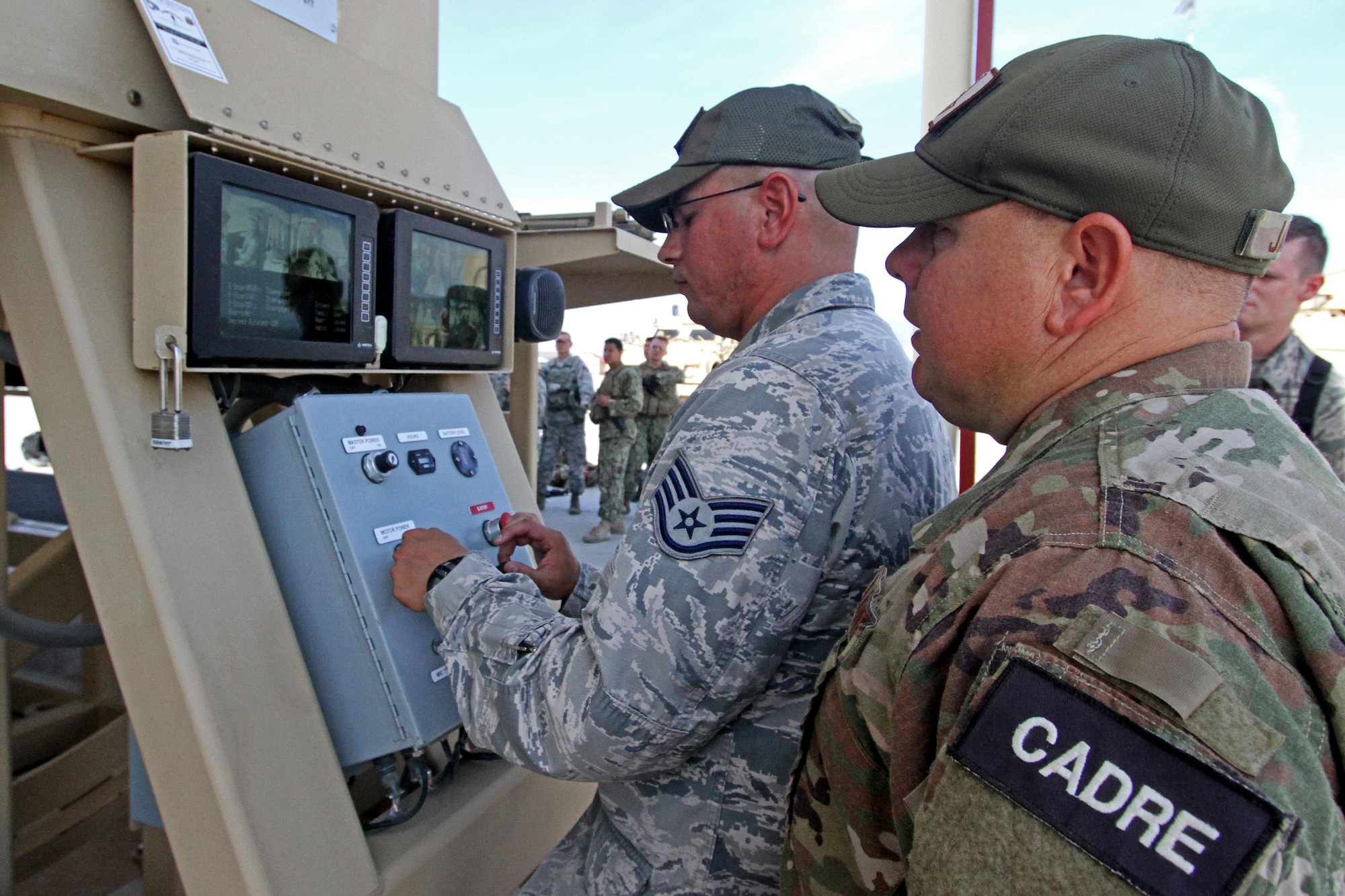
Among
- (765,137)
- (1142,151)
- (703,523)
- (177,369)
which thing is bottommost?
(703,523)

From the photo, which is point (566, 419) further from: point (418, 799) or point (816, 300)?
point (816, 300)

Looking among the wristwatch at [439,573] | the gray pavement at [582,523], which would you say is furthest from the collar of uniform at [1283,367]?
Result: the gray pavement at [582,523]

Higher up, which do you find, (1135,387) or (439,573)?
(1135,387)

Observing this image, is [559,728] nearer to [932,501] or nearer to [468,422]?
[932,501]

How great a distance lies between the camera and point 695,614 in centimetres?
100

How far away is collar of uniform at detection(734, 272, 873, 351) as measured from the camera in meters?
1.29

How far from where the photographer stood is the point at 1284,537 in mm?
599

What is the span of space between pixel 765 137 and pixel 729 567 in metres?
0.76

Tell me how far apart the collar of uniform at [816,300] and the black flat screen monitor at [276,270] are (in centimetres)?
71

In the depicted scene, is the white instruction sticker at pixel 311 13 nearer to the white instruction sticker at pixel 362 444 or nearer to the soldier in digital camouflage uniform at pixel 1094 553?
the white instruction sticker at pixel 362 444

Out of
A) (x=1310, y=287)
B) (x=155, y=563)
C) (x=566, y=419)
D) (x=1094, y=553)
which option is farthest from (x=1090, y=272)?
(x=566, y=419)

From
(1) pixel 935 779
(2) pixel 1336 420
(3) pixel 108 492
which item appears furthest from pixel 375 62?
(2) pixel 1336 420

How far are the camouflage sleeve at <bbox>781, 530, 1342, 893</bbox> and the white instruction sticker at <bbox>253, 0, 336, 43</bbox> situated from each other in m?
1.45

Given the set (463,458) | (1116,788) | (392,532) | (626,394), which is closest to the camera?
(1116,788)
